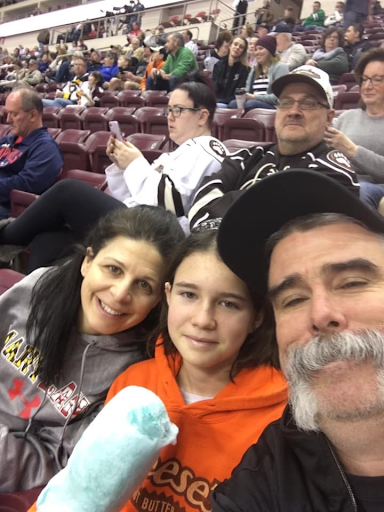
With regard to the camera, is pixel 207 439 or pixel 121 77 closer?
pixel 207 439

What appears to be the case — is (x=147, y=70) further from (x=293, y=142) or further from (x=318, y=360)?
(x=318, y=360)

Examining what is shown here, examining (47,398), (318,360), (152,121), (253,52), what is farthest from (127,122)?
(318,360)

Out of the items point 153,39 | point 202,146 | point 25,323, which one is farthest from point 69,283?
point 153,39

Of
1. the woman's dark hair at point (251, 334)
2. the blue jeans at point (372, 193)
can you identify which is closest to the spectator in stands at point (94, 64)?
the blue jeans at point (372, 193)

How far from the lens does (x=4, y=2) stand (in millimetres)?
25156

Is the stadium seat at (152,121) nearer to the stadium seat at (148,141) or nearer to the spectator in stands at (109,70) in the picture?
the stadium seat at (148,141)

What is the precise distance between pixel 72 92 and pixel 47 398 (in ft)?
24.9

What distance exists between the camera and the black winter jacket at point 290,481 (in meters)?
0.74

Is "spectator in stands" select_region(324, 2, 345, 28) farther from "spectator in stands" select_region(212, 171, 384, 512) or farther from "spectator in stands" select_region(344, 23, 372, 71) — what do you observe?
"spectator in stands" select_region(212, 171, 384, 512)

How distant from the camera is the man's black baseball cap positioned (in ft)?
2.70

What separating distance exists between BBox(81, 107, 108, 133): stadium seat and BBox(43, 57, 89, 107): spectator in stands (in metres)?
2.12

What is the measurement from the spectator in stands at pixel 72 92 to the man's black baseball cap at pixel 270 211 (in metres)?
7.43

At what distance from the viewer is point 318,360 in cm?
73

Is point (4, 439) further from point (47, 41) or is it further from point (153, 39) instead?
point (47, 41)
